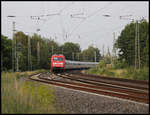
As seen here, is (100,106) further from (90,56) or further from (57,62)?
(90,56)

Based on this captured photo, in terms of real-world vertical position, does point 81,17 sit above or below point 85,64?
above

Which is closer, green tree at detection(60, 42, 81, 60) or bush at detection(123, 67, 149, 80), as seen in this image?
bush at detection(123, 67, 149, 80)

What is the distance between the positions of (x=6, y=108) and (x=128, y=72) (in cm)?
2067

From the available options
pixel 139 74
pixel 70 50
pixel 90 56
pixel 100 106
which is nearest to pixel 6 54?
pixel 139 74

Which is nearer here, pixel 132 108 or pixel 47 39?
pixel 132 108

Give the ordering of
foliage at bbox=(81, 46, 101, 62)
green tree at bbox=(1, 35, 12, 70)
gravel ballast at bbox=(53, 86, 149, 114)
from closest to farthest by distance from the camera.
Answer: gravel ballast at bbox=(53, 86, 149, 114) < green tree at bbox=(1, 35, 12, 70) < foliage at bbox=(81, 46, 101, 62)

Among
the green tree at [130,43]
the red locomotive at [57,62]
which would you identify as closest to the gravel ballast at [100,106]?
the red locomotive at [57,62]

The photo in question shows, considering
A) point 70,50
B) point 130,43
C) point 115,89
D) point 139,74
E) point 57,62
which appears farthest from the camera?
point 70,50

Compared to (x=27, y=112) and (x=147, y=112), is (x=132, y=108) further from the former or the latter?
(x=27, y=112)

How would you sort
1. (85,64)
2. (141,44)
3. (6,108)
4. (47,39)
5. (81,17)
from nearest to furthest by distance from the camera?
(6,108)
(81,17)
(141,44)
(85,64)
(47,39)

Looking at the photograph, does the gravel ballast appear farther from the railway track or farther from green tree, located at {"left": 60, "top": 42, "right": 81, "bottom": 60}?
green tree, located at {"left": 60, "top": 42, "right": 81, "bottom": 60}

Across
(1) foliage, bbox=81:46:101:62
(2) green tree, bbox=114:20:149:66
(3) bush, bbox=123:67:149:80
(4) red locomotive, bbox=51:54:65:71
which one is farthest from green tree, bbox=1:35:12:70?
(1) foliage, bbox=81:46:101:62

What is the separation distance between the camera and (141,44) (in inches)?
1736

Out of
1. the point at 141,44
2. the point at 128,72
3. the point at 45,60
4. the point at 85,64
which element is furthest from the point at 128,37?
the point at 45,60
